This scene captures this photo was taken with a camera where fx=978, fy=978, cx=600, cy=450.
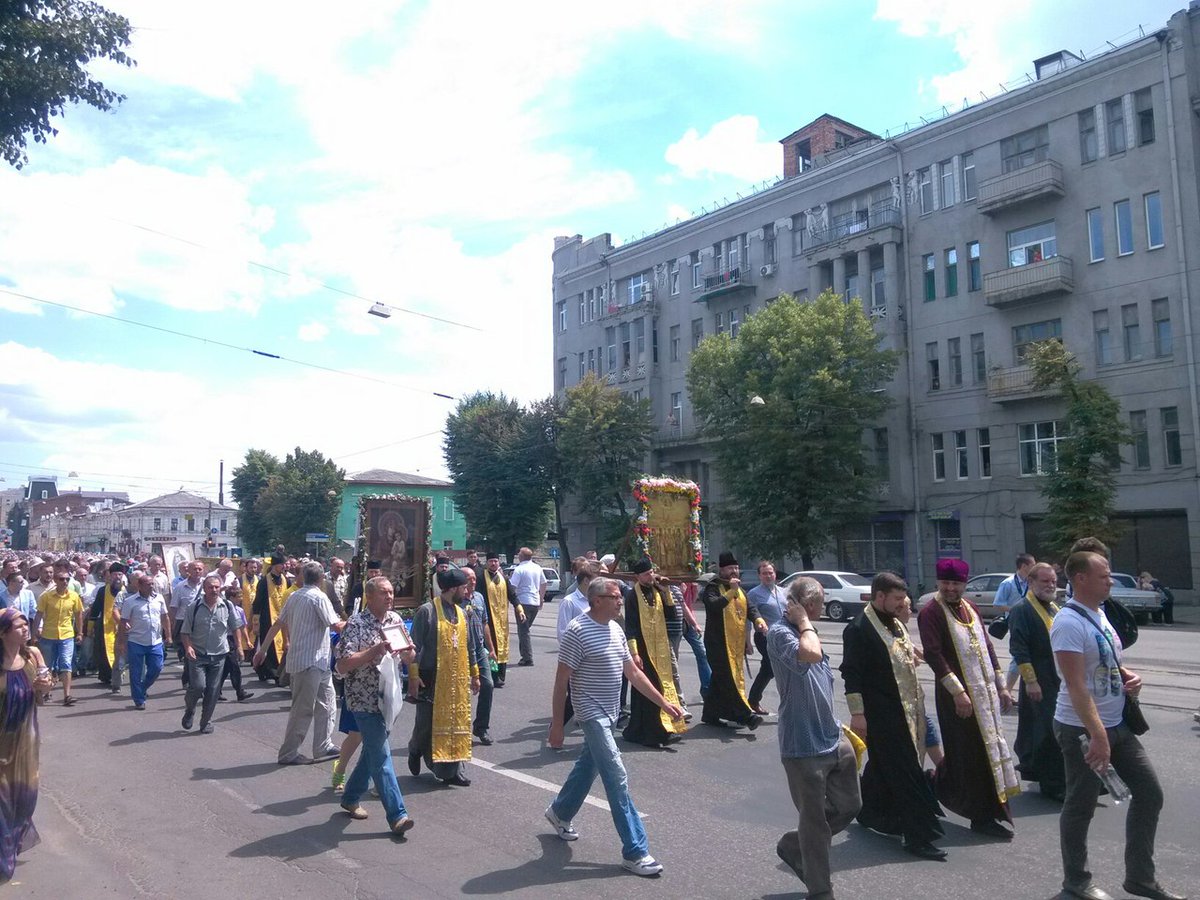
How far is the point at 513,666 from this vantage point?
609 inches

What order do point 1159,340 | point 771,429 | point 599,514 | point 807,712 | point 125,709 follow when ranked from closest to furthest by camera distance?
1. point 807,712
2. point 125,709
3. point 1159,340
4. point 771,429
5. point 599,514

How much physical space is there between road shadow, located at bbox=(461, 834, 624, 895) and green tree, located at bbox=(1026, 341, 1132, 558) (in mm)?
26036

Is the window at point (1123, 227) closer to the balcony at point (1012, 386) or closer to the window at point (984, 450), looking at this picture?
the balcony at point (1012, 386)

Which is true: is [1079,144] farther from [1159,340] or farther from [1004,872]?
[1004,872]

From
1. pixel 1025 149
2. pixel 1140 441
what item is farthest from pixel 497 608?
pixel 1025 149

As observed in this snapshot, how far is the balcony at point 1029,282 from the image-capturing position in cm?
3309

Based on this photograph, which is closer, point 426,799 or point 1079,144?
point 426,799

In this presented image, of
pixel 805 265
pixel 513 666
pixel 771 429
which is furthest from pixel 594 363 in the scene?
pixel 513 666

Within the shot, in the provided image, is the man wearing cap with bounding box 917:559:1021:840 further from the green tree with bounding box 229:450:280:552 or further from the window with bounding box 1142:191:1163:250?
the green tree with bounding box 229:450:280:552

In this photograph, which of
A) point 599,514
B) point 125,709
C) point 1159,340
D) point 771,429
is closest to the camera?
point 125,709

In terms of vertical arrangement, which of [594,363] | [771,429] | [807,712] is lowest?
[807,712]

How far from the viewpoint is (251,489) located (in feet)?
251

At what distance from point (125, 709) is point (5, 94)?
8.00 m

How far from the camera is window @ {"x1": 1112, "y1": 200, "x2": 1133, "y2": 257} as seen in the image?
32031 mm
